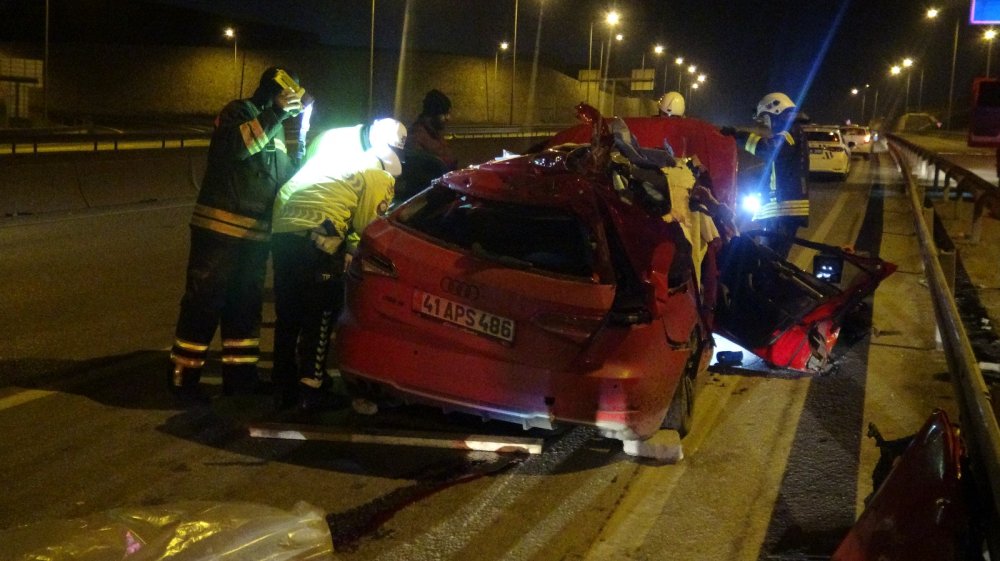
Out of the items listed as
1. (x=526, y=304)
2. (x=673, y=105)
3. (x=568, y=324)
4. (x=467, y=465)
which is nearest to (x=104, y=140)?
(x=673, y=105)

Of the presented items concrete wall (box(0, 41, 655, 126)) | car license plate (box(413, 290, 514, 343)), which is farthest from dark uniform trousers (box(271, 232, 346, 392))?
concrete wall (box(0, 41, 655, 126))

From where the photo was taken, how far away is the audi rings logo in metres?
4.45

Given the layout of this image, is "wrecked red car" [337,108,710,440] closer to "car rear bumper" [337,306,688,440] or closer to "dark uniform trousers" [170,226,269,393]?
"car rear bumper" [337,306,688,440]

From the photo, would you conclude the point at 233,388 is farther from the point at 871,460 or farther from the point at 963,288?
the point at 963,288

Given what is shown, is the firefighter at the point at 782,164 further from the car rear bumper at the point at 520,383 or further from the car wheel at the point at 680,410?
the car rear bumper at the point at 520,383

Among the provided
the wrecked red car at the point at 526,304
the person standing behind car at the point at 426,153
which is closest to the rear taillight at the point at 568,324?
the wrecked red car at the point at 526,304

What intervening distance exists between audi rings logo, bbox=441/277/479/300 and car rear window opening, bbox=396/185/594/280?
8.1 inches

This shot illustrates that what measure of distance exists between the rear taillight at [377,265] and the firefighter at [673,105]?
4.77 metres

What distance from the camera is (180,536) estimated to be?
3.31 metres

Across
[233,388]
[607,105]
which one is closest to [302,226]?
[233,388]

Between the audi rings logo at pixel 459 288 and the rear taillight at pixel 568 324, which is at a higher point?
the audi rings logo at pixel 459 288

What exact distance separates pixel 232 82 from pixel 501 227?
6518 centimetres

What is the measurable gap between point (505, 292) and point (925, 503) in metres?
2.06

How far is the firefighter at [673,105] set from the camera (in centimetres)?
892
